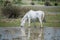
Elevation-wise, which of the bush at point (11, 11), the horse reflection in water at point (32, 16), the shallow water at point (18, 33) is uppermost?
the bush at point (11, 11)

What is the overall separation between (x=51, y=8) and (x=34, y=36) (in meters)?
0.48

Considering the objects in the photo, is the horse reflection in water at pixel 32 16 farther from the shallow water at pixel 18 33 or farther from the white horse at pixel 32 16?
the shallow water at pixel 18 33

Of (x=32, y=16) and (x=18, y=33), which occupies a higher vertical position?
(x=32, y=16)

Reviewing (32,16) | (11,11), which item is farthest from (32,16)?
(11,11)

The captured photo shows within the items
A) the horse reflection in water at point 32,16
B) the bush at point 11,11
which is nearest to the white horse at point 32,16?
the horse reflection in water at point 32,16

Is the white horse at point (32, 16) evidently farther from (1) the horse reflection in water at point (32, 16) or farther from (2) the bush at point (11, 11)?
(2) the bush at point (11, 11)

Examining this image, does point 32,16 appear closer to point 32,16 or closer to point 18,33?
point 32,16

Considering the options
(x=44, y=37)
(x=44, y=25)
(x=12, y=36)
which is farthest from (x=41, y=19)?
(x=12, y=36)

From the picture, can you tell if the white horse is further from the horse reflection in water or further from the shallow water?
the shallow water

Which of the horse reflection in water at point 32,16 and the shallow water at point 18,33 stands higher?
the horse reflection in water at point 32,16

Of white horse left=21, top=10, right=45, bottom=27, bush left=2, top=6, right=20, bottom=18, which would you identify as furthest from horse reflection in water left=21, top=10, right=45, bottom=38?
bush left=2, top=6, right=20, bottom=18

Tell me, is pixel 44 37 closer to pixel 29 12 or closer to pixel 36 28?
pixel 36 28

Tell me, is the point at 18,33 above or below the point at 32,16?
below

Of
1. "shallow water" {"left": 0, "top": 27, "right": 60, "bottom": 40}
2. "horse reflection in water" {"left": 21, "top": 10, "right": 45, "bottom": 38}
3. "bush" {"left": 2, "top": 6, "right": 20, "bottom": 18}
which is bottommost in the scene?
"shallow water" {"left": 0, "top": 27, "right": 60, "bottom": 40}
